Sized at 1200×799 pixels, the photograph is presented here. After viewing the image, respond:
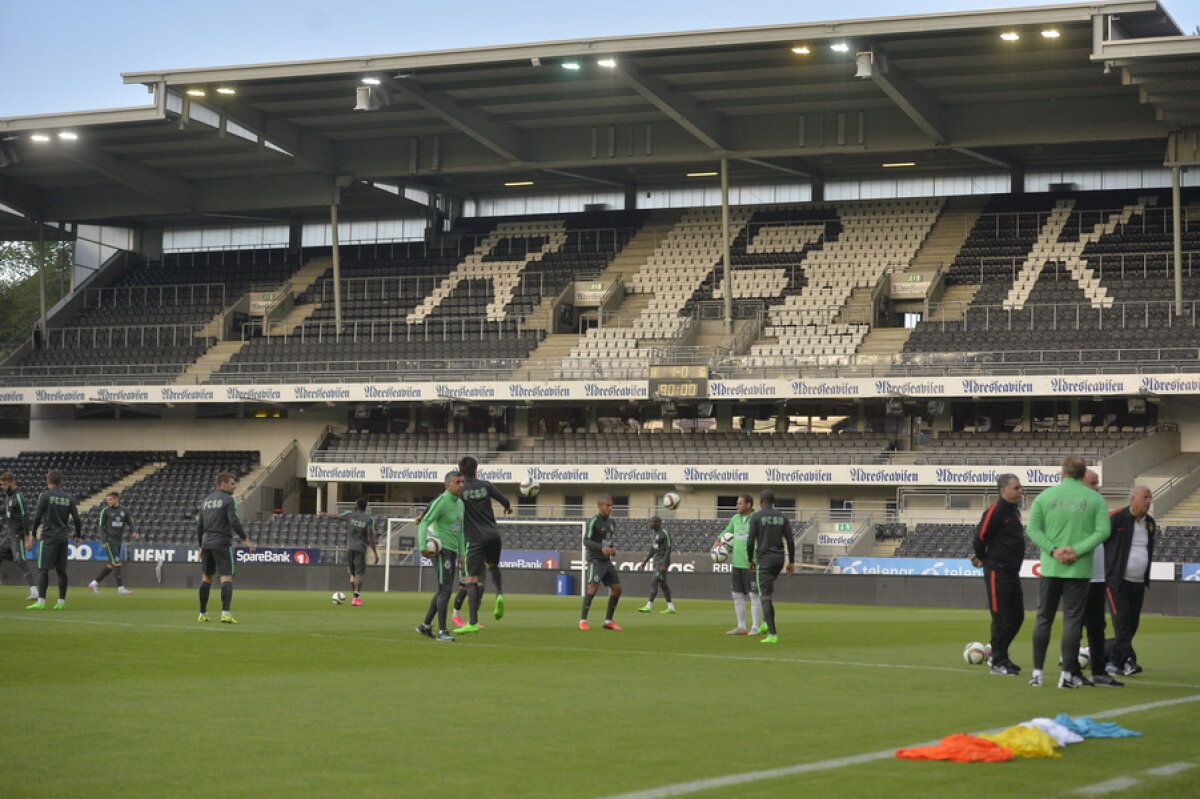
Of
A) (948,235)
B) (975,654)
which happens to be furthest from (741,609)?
(948,235)

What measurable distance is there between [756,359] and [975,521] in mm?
9159

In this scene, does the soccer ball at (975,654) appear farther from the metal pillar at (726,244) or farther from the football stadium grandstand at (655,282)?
the metal pillar at (726,244)

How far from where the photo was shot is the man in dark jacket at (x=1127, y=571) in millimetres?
14164

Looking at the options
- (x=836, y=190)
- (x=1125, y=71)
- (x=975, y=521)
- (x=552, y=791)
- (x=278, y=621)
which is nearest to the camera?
(x=552, y=791)

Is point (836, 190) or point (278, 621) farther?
point (836, 190)

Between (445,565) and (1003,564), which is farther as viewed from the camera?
(445,565)

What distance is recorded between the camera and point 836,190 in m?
59.2

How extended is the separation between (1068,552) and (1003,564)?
170 cm

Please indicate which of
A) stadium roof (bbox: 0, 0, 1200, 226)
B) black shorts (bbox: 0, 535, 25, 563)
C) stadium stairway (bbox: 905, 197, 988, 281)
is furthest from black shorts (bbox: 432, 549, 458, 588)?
stadium stairway (bbox: 905, 197, 988, 281)

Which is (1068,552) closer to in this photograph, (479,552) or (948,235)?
(479,552)

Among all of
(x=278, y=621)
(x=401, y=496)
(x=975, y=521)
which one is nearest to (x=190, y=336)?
(x=401, y=496)

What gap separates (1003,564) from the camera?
1415 cm

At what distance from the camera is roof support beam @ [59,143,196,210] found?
181 ft

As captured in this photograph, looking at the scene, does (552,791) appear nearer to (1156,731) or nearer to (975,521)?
(1156,731)
